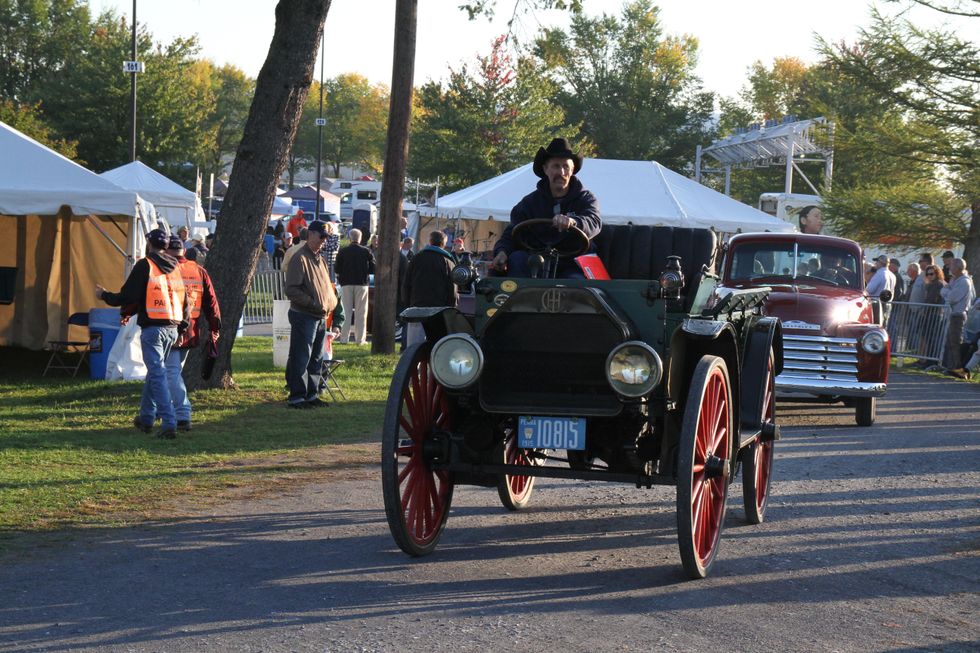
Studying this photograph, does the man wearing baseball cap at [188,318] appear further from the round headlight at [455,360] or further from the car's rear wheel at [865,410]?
the car's rear wheel at [865,410]

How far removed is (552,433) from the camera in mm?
6168

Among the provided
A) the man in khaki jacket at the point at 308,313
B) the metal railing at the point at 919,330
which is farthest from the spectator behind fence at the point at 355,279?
the metal railing at the point at 919,330

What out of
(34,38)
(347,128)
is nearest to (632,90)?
(34,38)

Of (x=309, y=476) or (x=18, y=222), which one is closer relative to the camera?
(x=309, y=476)

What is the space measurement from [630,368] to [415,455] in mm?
1276

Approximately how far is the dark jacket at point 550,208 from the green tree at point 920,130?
2062cm

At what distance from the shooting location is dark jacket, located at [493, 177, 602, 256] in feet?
23.0

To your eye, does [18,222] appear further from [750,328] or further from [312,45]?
[750,328]

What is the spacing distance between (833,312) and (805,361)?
2.37 feet

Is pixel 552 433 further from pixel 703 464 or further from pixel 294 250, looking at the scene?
pixel 294 250

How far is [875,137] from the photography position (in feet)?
88.6

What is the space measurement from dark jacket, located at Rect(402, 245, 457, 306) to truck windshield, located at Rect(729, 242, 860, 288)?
381 cm

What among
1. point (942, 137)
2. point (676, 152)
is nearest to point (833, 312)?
point (942, 137)

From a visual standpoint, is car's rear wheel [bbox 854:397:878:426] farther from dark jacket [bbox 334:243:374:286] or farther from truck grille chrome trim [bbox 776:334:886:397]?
dark jacket [bbox 334:243:374:286]
